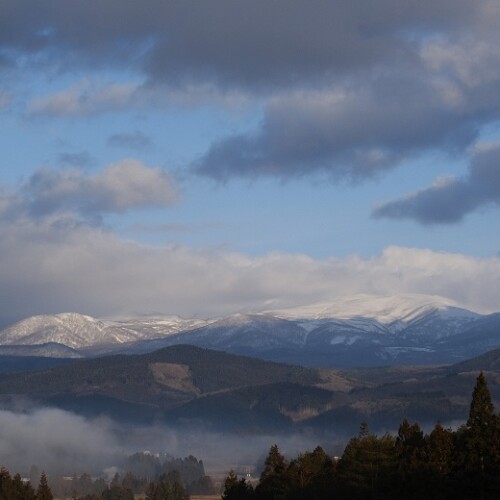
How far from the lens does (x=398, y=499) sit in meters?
144

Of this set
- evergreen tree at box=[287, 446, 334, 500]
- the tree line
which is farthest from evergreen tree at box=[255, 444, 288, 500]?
the tree line

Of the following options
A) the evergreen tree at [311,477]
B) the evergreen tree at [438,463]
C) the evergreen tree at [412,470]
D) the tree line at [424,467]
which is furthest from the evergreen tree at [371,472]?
the evergreen tree at [438,463]

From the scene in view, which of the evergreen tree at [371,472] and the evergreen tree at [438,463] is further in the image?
the evergreen tree at [371,472]

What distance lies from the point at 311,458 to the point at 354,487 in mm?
31347

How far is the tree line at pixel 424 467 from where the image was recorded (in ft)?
454

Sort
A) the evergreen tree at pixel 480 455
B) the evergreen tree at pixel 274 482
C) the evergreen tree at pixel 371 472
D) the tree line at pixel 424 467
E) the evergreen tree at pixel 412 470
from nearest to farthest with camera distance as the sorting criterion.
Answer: the evergreen tree at pixel 480 455
the tree line at pixel 424 467
the evergreen tree at pixel 412 470
the evergreen tree at pixel 371 472
the evergreen tree at pixel 274 482

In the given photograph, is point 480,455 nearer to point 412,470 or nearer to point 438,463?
point 438,463

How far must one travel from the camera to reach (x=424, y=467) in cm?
14050

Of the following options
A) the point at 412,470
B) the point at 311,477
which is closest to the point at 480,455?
the point at 412,470

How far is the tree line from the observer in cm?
13825

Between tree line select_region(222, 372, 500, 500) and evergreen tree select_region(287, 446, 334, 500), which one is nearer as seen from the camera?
tree line select_region(222, 372, 500, 500)

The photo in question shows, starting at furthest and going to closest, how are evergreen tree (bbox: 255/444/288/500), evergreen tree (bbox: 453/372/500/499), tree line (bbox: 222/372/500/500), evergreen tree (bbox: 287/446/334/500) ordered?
evergreen tree (bbox: 255/444/288/500), evergreen tree (bbox: 287/446/334/500), tree line (bbox: 222/372/500/500), evergreen tree (bbox: 453/372/500/499)

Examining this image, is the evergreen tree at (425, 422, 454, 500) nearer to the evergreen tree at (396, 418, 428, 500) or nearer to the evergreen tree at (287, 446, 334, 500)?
the evergreen tree at (396, 418, 428, 500)

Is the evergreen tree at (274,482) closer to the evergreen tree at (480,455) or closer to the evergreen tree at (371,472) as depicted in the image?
the evergreen tree at (371,472)
